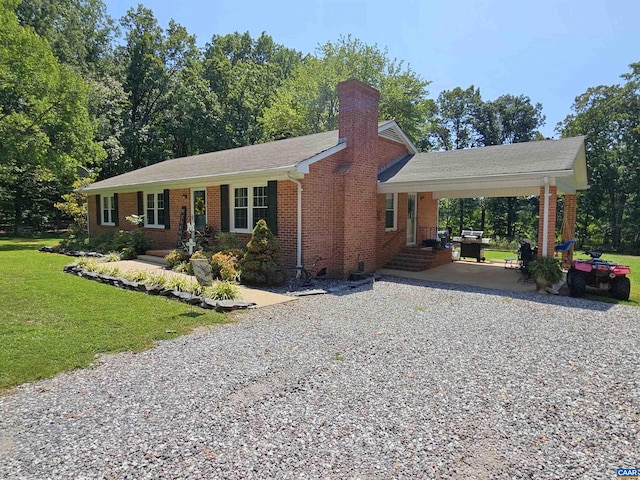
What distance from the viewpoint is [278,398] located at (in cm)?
371

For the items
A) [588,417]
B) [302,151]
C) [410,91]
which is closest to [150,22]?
[410,91]

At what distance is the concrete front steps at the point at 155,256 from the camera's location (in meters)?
12.8

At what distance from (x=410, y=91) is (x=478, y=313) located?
25.2 meters

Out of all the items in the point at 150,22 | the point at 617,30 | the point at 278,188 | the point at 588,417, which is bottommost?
the point at 588,417

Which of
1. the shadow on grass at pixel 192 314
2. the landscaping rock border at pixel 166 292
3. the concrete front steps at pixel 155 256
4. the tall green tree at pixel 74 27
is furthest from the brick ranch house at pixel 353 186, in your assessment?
the tall green tree at pixel 74 27

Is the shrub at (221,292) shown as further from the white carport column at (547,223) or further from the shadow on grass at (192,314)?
the white carport column at (547,223)

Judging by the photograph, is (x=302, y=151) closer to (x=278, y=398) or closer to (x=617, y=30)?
(x=278, y=398)

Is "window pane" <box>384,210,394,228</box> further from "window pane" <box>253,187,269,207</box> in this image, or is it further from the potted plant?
the potted plant

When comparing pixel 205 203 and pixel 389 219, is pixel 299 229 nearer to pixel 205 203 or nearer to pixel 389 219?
pixel 389 219

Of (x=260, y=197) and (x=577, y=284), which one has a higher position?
(x=260, y=197)

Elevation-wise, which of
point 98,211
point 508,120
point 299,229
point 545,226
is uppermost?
point 508,120

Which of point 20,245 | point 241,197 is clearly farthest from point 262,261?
point 20,245

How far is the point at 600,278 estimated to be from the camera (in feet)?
28.3

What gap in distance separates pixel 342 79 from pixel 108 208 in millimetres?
18709
